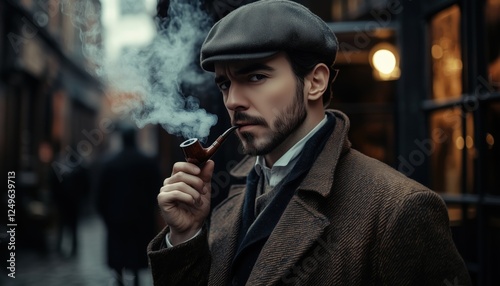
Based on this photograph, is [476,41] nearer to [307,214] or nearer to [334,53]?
[334,53]

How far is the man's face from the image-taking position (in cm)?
199

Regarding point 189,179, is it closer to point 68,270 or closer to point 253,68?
point 253,68

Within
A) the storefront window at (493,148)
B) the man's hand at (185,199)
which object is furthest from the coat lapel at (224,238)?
the storefront window at (493,148)

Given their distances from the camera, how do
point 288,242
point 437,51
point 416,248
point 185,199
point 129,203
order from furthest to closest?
point 129,203
point 437,51
point 185,199
point 288,242
point 416,248

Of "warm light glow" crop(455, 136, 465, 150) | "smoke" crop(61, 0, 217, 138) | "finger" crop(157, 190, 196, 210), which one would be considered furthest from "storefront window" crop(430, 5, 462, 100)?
"finger" crop(157, 190, 196, 210)

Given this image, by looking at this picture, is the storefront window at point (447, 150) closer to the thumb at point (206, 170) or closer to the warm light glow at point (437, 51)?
the warm light glow at point (437, 51)

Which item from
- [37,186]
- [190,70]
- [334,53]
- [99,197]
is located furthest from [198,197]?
[37,186]

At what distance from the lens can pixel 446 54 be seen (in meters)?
3.99

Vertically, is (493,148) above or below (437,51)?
below

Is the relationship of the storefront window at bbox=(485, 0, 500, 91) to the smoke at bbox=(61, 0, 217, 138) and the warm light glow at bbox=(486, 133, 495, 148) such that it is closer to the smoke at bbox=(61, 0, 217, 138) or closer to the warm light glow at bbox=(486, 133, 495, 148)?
the warm light glow at bbox=(486, 133, 495, 148)

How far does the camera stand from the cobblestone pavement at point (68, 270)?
8406mm

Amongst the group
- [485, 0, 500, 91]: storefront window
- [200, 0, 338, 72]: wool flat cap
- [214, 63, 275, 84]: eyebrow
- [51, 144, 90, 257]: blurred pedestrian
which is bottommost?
[51, 144, 90, 257]: blurred pedestrian

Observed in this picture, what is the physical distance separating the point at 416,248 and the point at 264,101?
0.68 metres

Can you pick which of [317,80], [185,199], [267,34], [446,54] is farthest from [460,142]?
[185,199]
